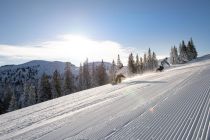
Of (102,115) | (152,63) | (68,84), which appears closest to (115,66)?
(152,63)

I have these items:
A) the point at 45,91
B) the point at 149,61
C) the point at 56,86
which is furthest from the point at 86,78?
the point at 149,61

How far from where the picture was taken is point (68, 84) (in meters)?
74.4

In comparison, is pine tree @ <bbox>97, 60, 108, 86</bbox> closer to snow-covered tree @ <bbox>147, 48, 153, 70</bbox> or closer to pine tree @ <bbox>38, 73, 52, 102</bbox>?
pine tree @ <bbox>38, 73, 52, 102</bbox>

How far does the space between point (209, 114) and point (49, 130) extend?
7.97 meters

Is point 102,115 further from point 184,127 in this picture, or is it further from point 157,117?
point 184,127

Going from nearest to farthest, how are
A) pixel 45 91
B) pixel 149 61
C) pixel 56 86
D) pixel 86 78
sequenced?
pixel 45 91 → pixel 56 86 → pixel 86 78 → pixel 149 61

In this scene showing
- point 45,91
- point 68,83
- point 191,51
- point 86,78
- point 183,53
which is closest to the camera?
point 45,91

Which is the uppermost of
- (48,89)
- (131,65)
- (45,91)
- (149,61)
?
(149,61)

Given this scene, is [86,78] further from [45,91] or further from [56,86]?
[45,91]

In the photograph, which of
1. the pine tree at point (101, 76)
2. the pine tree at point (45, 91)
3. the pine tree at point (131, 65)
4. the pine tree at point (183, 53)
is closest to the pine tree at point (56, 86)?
the pine tree at point (45, 91)

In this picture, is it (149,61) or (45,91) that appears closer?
(45,91)

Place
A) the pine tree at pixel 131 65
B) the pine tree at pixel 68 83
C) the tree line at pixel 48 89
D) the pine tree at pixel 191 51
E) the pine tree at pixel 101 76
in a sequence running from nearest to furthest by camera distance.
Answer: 1. the tree line at pixel 48 89
2. the pine tree at pixel 68 83
3. the pine tree at pixel 101 76
4. the pine tree at pixel 131 65
5. the pine tree at pixel 191 51

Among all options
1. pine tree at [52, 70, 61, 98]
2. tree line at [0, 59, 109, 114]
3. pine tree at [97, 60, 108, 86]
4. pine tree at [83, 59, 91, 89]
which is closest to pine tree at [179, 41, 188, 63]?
pine tree at [97, 60, 108, 86]

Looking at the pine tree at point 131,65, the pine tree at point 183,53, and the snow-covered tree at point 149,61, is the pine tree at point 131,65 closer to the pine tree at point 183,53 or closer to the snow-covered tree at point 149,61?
the snow-covered tree at point 149,61
